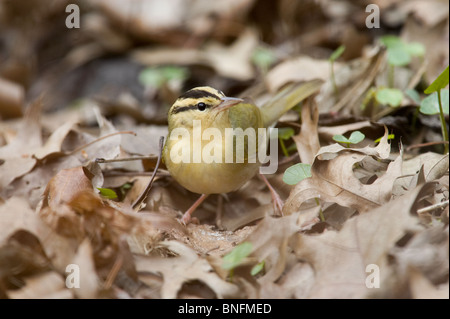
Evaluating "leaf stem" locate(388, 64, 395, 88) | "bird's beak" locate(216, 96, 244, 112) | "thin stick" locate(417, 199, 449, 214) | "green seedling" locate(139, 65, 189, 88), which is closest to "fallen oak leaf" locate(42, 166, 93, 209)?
"bird's beak" locate(216, 96, 244, 112)

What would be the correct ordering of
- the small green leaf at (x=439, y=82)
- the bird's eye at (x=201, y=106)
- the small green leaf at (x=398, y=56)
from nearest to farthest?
1. the small green leaf at (x=439, y=82)
2. the bird's eye at (x=201, y=106)
3. the small green leaf at (x=398, y=56)

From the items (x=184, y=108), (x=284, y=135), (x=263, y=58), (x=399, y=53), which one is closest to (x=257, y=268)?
(x=184, y=108)

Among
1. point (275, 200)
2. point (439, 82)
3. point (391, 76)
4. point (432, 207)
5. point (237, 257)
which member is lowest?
point (237, 257)

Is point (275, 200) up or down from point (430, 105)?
down

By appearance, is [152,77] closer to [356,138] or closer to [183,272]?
[356,138]

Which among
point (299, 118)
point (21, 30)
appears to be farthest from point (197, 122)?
point (21, 30)

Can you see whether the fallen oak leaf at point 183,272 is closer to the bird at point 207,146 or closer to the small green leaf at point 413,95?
the bird at point 207,146

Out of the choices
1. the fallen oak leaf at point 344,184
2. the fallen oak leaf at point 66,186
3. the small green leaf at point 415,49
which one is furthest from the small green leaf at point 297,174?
the small green leaf at point 415,49
